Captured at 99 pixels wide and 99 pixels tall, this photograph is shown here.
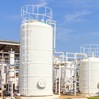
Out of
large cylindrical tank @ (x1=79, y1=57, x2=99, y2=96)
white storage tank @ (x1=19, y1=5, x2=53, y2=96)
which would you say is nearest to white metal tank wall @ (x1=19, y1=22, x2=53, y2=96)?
white storage tank @ (x1=19, y1=5, x2=53, y2=96)

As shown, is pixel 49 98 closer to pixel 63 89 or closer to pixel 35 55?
pixel 35 55

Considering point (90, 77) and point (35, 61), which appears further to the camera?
point (90, 77)

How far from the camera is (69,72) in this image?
120ft

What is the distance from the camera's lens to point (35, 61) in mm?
21547

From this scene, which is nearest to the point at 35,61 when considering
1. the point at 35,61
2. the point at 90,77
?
the point at 35,61

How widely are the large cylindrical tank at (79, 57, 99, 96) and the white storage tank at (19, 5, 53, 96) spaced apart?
10103 millimetres

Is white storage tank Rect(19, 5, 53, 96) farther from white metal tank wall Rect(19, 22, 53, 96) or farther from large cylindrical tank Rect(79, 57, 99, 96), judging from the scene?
large cylindrical tank Rect(79, 57, 99, 96)

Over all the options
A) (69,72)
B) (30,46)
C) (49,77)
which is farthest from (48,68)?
(69,72)

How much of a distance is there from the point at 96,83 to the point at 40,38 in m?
12.0

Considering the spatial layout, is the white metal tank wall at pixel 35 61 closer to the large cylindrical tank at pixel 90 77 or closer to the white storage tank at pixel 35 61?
the white storage tank at pixel 35 61

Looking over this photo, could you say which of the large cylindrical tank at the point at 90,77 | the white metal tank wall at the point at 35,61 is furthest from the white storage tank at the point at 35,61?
the large cylindrical tank at the point at 90,77

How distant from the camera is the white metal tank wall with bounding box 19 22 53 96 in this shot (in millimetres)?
21484

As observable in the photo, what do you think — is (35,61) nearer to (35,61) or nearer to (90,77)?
(35,61)

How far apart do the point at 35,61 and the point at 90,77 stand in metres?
11.4
